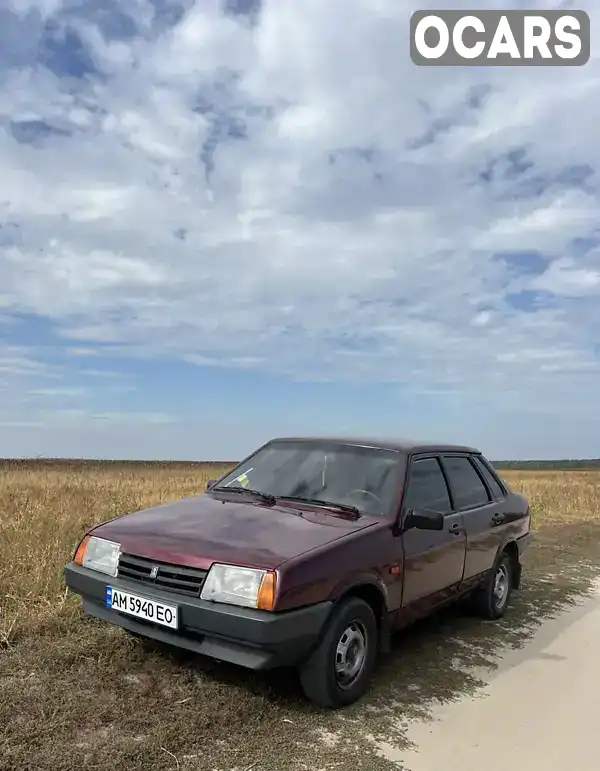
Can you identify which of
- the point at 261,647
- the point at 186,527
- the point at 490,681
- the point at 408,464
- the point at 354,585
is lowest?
the point at 490,681

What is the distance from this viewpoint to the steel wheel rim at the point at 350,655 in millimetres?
3887

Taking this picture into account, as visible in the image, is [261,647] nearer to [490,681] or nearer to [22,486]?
[490,681]

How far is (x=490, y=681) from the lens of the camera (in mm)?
4574

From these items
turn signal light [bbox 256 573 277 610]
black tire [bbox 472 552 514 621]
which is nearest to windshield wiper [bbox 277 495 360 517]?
turn signal light [bbox 256 573 277 610]

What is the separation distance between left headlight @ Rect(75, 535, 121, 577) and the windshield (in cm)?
126

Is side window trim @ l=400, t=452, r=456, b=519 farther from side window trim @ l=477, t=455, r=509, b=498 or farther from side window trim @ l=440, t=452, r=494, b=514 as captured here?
side window trim @ l=477, t=455, r=509, b=498

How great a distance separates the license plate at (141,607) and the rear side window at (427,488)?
1.82 m

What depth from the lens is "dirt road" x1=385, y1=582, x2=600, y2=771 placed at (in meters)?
3.43

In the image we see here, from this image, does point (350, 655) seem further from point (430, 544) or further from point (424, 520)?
point (430, 544)

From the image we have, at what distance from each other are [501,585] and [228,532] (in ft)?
11.4

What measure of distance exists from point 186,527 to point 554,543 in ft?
27.4

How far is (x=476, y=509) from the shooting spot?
5852mm

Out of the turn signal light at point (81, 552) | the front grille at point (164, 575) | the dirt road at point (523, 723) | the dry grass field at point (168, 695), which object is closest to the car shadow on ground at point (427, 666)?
the dry grass field at point (168, 695)

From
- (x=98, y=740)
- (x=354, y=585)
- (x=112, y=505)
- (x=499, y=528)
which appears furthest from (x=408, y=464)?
(x=112, y=505)
